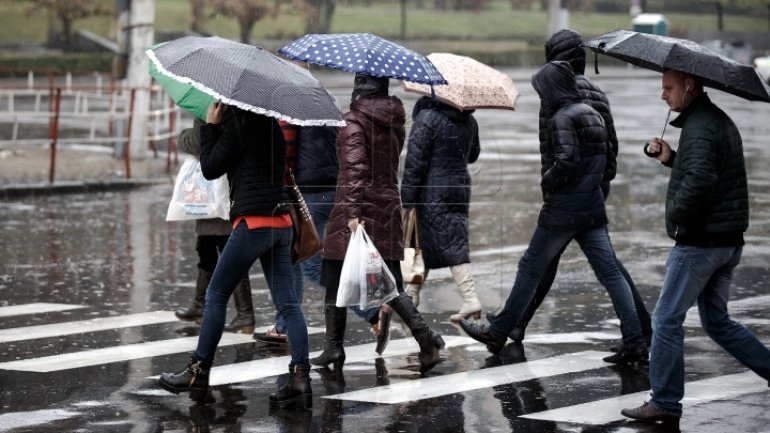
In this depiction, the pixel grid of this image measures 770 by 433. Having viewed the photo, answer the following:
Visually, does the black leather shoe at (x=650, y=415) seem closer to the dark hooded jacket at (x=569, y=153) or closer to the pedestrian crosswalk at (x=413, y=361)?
the pedestrian crosswalk at (x=413, y=361)

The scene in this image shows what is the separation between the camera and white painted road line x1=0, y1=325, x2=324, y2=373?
30.4 feet

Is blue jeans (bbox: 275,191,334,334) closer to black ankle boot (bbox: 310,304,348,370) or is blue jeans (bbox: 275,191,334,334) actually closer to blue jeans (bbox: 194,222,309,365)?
black ankle boot (bbox: 310,304,348,370)

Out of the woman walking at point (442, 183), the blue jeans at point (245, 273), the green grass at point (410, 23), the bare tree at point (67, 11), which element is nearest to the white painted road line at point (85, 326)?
the woman walking at point (442, 183)

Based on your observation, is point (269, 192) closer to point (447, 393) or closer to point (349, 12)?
point (447, 393)

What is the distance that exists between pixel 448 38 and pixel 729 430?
4735 centimetres

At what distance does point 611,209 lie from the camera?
1759 cm

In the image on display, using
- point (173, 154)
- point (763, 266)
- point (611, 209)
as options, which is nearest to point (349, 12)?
point (173, 154)

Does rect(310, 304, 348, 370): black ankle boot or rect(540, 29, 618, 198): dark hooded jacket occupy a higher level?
rect(540, 29, 618, 198): dark hooded jacket

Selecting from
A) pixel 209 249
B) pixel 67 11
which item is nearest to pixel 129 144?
pixel 209 249

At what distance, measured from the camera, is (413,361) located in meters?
9.51

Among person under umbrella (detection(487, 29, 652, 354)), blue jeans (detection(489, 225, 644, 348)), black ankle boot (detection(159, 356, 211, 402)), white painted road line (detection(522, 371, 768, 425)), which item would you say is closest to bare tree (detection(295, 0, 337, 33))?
person under umbrella (detection(487, 29, 652, 354))

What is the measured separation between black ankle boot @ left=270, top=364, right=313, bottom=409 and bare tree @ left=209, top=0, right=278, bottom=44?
138 ft

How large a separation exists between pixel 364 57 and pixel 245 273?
1.36m

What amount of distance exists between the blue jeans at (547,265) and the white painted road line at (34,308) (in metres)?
3.49
